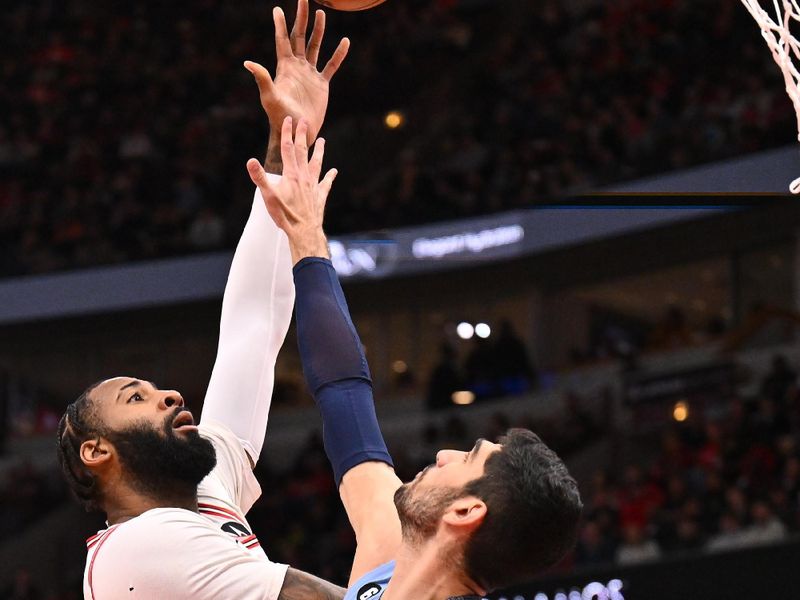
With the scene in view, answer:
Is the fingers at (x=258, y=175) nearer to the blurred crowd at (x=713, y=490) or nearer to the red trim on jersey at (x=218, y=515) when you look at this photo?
the red trim on jersey at (x=218, y=515)

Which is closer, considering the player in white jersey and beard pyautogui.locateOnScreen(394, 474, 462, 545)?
beard pyautogui.locateOnScreen(394, 474, 462, 545)

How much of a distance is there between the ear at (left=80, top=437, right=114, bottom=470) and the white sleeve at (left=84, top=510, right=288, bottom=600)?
256mm

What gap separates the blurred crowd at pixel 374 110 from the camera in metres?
13.8

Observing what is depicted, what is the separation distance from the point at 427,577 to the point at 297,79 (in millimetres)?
1568

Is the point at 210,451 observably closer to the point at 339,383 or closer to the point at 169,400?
the point at 169,400

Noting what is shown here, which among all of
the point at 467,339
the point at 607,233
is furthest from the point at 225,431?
the point at 467,339

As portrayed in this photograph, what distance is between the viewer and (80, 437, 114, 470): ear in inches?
134

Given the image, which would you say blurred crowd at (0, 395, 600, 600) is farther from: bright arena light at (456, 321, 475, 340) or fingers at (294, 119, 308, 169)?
fingers at (294, 119, 308, 169)

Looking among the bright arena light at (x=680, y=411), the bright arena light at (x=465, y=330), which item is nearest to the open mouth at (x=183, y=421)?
the bright arena light at (x=680, y=411)

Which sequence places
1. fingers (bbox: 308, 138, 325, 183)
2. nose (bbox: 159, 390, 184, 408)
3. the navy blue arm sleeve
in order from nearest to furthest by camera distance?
the navy blue arm sleeve, fingers (bbox: 308, 138, 325, 183), nose (bbox: 159, 390, 184, 408)

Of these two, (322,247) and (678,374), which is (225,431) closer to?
(322,247)

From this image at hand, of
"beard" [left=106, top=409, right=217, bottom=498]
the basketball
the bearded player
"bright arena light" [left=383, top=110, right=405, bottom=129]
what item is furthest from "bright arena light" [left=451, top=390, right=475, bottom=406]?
the bearded player

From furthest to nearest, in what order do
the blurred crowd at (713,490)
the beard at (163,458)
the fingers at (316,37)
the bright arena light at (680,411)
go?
the bright arena light at (680,411) → the blurred crowd at (713,490) → the fingers at (316,37) → the beard at (163,458)

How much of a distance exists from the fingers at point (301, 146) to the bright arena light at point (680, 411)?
1045 centimetres
